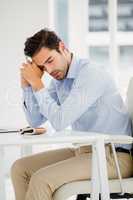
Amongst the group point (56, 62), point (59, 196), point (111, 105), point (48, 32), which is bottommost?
point (59, 196)

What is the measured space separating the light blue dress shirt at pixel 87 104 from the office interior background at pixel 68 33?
177 centimetres

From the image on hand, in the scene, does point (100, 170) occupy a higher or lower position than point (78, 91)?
lower

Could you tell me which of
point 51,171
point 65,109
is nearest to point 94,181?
point 51,171

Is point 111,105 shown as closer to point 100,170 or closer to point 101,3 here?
point 100,170

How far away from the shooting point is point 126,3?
4.22 metres

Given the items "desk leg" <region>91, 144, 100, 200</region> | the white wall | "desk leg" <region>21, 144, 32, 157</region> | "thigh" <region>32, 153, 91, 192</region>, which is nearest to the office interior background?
the white wall

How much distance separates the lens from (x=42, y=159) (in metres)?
2.30

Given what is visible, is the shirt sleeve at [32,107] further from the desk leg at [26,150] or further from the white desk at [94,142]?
the white desk at [94,142]

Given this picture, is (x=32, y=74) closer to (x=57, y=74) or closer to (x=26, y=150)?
(x=57, y=74)

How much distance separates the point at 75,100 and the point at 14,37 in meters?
2.14

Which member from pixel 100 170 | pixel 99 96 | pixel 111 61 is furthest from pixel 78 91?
pixel 111 61

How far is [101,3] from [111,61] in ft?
1.78

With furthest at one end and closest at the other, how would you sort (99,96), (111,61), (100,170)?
(111,61), (99,96), (100,170)

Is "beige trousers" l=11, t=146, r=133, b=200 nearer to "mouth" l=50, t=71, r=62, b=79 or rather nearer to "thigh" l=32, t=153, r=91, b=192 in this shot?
"thigh" l=32, t=153, r=91, b=192
